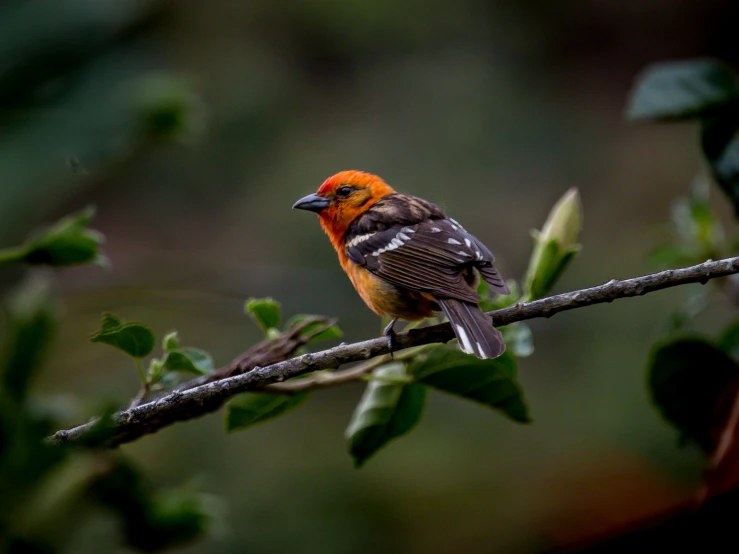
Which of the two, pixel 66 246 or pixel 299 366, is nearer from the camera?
pixel 299 366

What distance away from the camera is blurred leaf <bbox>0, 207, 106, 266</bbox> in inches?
69.9

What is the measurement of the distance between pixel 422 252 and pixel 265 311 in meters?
1.00

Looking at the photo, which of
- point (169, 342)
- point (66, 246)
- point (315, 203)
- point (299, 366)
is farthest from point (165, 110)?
point (315, 203)

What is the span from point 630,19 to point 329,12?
2684 mm

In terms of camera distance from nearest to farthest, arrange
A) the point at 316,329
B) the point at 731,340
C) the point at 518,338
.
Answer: the point at 316,329 < the point at 518,338 < the point at 731,340

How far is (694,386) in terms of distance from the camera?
7.70ft

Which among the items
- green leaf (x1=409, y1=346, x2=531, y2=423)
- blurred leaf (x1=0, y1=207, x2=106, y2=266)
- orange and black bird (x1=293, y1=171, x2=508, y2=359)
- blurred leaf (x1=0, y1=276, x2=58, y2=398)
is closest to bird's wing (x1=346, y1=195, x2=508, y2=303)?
orange and black bird (x1=293, y1=171, x2=508, y2=359)

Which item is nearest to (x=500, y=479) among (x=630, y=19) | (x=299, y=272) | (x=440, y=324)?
(x=299, y=272)

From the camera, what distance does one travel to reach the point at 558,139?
6.90m

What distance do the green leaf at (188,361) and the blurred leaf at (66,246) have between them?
31 cm

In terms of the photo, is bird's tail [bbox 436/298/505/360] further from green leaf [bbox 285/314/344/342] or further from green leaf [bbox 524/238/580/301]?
Result: green leaf [bbox 285/314/344/342]

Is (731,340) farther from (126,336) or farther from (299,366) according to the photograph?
(126,336)

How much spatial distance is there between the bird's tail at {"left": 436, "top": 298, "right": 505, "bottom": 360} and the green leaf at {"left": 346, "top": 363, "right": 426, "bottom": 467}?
0.16 meters

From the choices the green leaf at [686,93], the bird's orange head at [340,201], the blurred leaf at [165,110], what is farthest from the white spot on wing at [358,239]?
the green leaf at [686,93]
